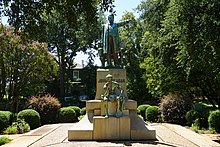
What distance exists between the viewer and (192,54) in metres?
10.1

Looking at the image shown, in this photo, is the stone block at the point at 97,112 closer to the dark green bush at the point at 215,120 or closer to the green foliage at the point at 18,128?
the green foliage at the point at 18,128

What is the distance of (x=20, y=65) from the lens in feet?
70.8

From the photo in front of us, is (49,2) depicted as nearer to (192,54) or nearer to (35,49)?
(192,54)

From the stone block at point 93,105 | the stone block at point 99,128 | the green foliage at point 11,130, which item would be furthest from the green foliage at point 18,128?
the stone block at point 99,128

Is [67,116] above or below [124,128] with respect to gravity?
below

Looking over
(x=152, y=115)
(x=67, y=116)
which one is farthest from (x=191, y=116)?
(x=67, y=116)

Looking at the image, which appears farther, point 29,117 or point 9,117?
point 29,117

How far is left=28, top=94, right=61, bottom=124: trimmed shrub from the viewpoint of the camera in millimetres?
18016

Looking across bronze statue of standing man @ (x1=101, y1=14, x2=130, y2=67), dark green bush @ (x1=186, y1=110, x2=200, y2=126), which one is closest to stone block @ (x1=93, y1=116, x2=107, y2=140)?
bronze statue of standing man @ (x1=101, y1=14, x2=130, y2=67)

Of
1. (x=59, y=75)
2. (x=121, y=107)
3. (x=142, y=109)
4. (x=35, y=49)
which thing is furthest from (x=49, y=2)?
(x=59, y=75)

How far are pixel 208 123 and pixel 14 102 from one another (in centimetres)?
1487

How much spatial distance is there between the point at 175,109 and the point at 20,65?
12.0 meters

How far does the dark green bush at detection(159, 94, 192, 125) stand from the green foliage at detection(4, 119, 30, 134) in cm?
807

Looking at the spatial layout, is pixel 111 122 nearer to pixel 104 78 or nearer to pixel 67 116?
pixel 104 78
